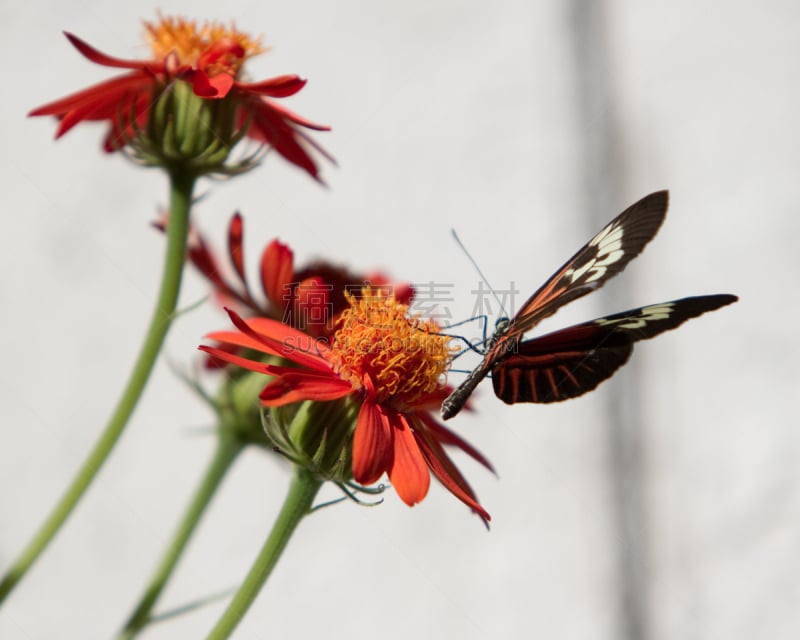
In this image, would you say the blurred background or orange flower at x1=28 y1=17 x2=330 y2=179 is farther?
the blurred background

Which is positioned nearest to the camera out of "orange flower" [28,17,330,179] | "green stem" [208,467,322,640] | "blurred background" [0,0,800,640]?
"green stem" [208,467,322,640]

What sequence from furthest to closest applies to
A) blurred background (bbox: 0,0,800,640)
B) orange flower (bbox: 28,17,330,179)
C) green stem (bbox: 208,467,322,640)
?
blurred background (bbox: 0,0,800,640)
orange flower (bbox: 28,17,330,179)
green stem (bbox: 208,467,322,640)

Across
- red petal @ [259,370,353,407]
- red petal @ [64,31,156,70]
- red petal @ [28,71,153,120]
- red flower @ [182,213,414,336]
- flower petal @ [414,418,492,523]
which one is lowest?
flower petal @ [414,418,492,523]

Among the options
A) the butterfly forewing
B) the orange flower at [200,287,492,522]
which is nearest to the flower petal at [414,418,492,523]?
the orange flower at [200,287,492,522]

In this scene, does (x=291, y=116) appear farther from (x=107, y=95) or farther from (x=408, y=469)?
(x=408, y=469)

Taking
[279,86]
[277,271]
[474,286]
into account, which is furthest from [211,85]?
[474,286]

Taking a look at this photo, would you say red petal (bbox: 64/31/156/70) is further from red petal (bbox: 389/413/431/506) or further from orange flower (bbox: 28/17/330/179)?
red petal (bbox: 389/413/431/506)

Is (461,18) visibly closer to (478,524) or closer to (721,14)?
(721,14)
